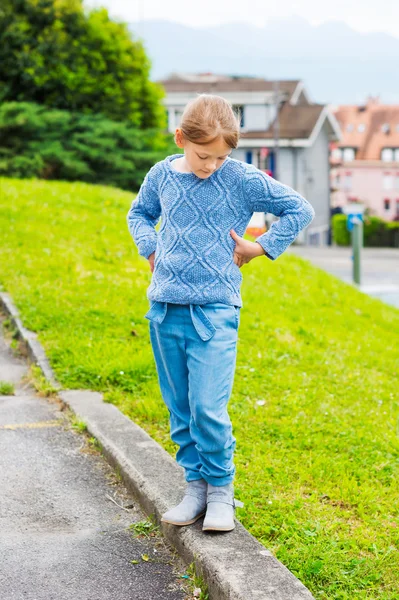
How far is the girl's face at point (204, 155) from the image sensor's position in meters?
2.93

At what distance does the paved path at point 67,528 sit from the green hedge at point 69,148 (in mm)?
14515

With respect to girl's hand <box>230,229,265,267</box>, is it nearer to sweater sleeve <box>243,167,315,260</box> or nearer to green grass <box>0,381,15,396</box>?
sweater sleeve <box>243,167,315,260</box>

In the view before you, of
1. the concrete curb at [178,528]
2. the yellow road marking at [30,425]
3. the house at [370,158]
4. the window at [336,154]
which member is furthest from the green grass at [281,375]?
the window at [336,154]

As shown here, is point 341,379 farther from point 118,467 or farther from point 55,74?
point 55,74

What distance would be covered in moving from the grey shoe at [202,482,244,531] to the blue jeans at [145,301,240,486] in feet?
0.11

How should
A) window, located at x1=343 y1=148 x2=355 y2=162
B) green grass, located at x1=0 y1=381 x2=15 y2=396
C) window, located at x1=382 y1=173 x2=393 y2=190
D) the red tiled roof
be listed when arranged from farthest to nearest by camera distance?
1. window, located at x1=343 y1=148 x2=355 y2=162
2. window, located at x1=382 y1=173 x2=393 y2=190
3. the red tiled roof
4. green grass, located at x1=0 y1=381 x2=15 y2=396

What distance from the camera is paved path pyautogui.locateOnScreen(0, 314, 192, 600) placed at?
117 inches

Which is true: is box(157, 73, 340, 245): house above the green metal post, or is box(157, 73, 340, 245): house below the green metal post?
above

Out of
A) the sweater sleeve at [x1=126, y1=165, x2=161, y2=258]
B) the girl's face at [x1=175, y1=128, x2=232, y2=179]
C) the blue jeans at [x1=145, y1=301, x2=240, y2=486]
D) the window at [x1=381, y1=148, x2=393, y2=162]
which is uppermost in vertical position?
the window at [x1=381, y1=148, x2=393, y2=162]

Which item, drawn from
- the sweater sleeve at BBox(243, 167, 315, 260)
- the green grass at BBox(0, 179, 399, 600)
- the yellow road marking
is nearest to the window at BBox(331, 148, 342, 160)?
the green grass at BBox(0, 179, 399, 600)

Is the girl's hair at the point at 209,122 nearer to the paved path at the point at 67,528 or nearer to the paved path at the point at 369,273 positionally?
the paved path at the point at 67,528

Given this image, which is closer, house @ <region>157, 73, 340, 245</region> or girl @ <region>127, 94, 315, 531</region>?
girl @ <region>127, 94, 315, 531</region>

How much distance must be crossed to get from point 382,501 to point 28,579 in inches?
69.9

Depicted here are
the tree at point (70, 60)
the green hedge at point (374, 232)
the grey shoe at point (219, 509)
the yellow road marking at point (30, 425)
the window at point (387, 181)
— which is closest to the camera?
the grey shoe at point (219, 509)
